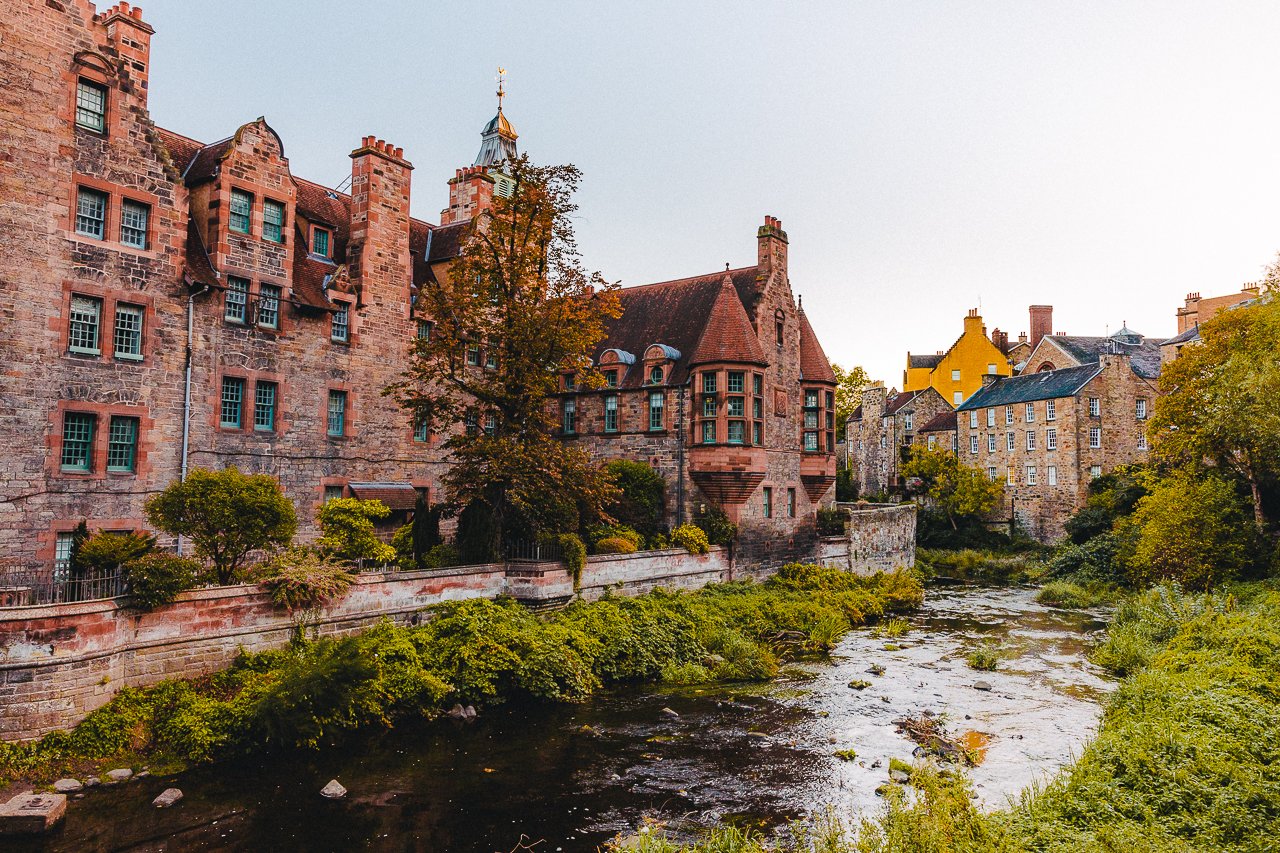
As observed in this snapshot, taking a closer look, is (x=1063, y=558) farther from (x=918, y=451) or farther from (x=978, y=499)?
(x=918, y=451)

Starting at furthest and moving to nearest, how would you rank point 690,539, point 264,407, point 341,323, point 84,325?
point 690,539 → point 341,323 → point 264,407 → point 84,325

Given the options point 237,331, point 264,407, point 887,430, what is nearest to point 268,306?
point 237,331

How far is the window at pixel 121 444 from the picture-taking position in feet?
66.3

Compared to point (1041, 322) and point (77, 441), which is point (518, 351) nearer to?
point (77, 441)

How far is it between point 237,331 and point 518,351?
8228mm

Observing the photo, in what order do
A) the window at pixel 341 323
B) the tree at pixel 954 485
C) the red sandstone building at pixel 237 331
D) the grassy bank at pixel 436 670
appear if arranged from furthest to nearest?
the tree at pixel 954 485 → the window at pixel 341 323 → the red sandstone building at pixel 237 331 → the grassy bank at pixel 436 670

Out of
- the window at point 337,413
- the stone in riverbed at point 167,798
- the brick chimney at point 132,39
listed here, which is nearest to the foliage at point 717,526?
the window at point 337,413

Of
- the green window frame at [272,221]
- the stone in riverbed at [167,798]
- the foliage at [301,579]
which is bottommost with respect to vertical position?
the stone in riverbed at [167,798]

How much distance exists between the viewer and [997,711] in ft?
59.5

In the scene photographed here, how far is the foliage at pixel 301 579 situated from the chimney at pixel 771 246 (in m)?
22.2

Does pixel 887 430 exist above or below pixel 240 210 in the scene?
below

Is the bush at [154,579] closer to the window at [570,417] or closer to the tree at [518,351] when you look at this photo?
the tree at [518,351]

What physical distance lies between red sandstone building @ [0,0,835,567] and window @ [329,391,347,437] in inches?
2.7

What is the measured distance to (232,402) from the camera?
23078 mm
